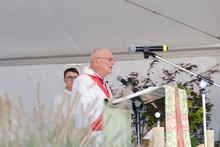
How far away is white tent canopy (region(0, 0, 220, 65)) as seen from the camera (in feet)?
21.3

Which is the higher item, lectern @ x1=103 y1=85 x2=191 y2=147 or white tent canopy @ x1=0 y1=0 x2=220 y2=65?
white tent canopy @ x1=0 y1=0 x2=220 y2=65

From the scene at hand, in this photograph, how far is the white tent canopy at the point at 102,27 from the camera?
21.3 ft

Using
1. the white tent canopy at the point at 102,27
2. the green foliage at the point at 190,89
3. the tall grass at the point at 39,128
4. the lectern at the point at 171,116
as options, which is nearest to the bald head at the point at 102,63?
the lectern at the point at 171,116

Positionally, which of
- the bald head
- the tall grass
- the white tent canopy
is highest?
the white tent canopy

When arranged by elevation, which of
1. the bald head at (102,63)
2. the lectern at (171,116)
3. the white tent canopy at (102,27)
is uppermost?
the white tent canopy at (102,27)

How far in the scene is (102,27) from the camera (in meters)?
6.87

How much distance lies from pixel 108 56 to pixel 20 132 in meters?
3.21

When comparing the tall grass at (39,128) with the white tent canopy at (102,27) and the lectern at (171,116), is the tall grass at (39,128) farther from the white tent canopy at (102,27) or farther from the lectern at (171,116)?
the white tent canopy at (102,27)

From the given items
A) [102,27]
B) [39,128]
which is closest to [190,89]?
[102,27]

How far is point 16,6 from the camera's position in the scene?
661 centimetres

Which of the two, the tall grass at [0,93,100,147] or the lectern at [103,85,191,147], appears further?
the lectern at [103,85,191,147]

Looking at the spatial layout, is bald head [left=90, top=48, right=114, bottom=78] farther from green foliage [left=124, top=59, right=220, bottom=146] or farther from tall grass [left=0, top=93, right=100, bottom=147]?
tall grass [left=0, top=93, right=100, bottom=147]

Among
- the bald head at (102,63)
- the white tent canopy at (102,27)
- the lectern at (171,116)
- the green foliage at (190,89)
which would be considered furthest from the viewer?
the green foliage at (190,89)

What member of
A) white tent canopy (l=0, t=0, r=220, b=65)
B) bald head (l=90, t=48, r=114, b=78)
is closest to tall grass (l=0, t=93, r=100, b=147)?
bald head (l=90, t=48, r=114, b=78)
